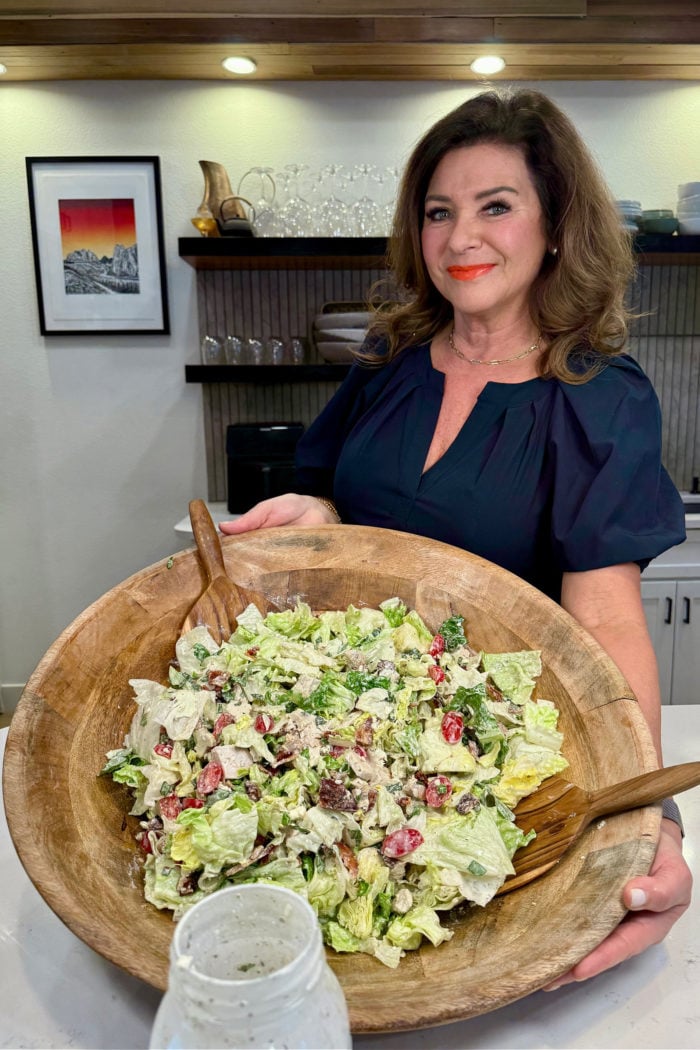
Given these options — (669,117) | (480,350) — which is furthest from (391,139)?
(480,350)

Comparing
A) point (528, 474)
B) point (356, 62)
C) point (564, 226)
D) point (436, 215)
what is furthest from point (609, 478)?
point (356, 62)

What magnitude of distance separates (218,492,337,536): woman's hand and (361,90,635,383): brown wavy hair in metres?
0.56

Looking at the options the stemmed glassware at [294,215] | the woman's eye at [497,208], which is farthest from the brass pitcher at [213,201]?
the woman's eye at [497,208]

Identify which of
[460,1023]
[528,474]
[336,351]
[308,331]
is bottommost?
[460,1023]

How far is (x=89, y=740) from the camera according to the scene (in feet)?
3.37

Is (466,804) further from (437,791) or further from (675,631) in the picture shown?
(675,631)

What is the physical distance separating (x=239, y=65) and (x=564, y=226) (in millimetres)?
2459

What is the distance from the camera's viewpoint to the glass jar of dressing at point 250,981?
424mm

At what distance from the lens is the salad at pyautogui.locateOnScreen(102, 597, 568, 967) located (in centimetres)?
86

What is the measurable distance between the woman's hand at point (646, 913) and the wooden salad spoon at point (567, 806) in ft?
0.25

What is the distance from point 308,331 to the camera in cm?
380

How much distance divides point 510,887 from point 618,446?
803 mm

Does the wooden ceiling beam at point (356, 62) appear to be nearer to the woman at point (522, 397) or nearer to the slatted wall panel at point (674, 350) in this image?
the slatted wall panel at point (674, 350)

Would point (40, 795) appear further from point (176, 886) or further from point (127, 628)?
point (127, 628)
